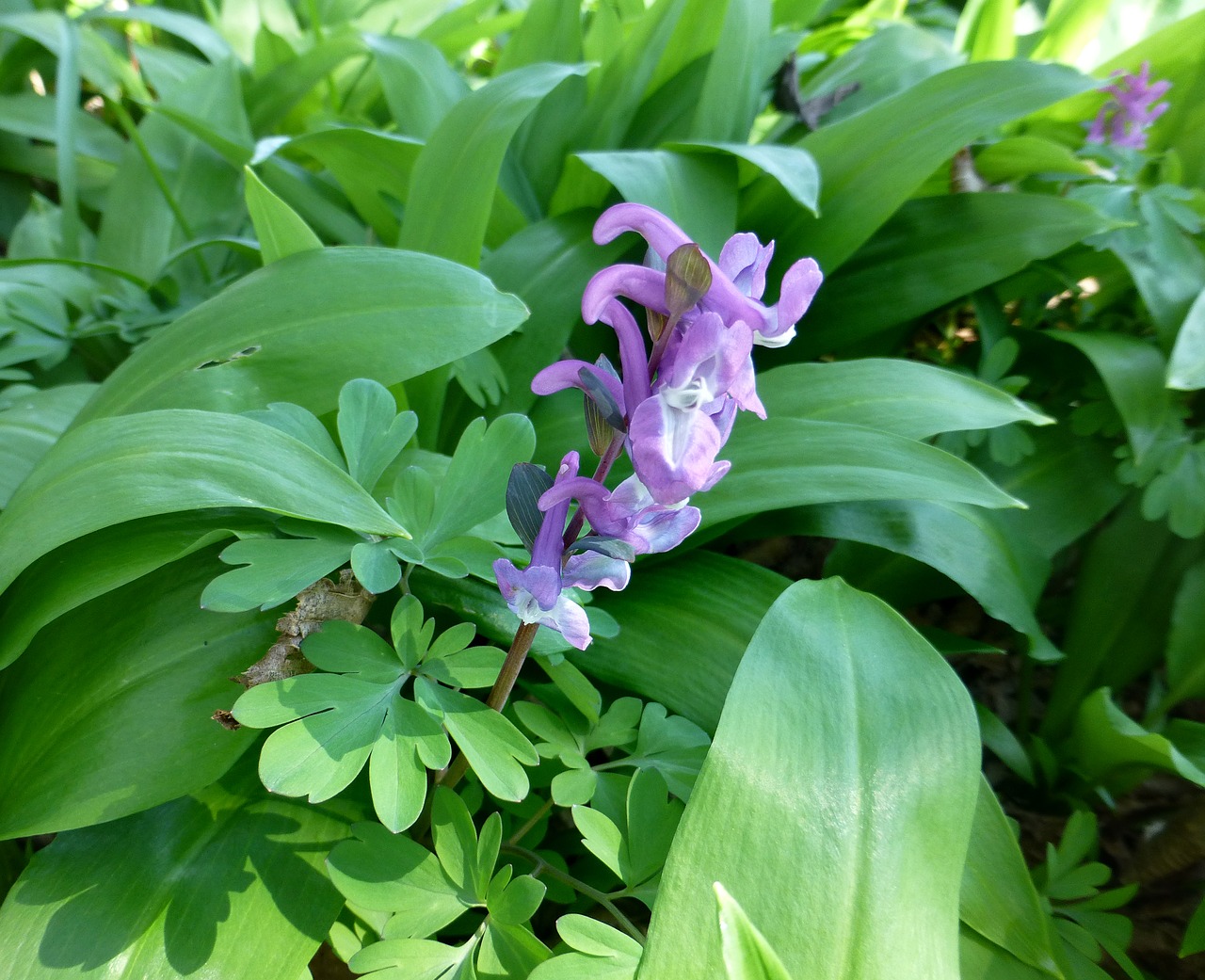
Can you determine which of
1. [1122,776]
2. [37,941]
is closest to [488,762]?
[37,941]

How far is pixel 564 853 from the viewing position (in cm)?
137

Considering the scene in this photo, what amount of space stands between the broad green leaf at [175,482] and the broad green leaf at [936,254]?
125 cm

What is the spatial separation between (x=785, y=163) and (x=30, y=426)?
154cm

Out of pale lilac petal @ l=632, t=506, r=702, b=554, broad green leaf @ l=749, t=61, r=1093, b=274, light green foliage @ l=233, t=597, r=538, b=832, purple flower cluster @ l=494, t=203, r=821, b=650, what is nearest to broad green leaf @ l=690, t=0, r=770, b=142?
broad green leaf @ l=749, t=61, r=1093, b=274

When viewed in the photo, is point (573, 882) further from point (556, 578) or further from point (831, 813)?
point (556, 578)

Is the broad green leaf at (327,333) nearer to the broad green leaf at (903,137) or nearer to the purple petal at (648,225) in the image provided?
the purple petal at (648,225)

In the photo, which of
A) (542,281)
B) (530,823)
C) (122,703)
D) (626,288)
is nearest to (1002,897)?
(530,823)

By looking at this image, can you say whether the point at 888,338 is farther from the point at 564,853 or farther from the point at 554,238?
the point at 564,853

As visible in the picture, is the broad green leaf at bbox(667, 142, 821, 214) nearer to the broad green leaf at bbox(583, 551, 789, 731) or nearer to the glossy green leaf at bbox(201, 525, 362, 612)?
the broad green leaf at bbox(583, 551, 789, 731)

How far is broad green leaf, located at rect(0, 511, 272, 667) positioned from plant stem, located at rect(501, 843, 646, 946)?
58 centimetres

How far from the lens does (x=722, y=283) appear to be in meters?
0.73

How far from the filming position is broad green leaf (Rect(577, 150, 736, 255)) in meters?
1.56

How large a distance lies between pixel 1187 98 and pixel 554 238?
71.6 inches

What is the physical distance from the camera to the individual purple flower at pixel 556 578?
795mm
